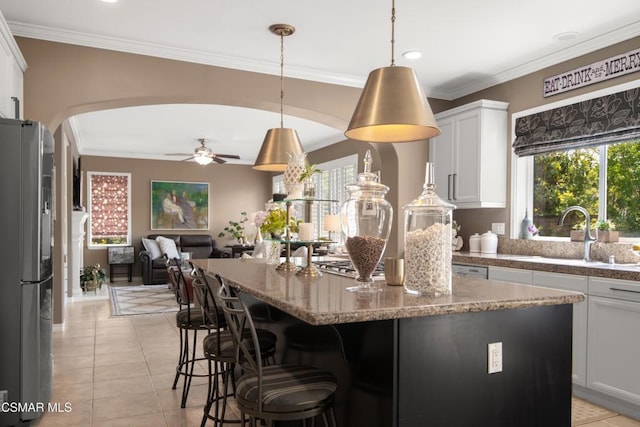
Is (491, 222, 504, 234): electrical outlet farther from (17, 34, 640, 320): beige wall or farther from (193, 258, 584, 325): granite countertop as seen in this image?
(193, 258, 584, 325): granite countertop

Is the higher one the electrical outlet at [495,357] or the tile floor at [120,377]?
the electrical outlet at [495,357]

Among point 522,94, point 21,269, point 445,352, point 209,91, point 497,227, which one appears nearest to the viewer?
point 445,352

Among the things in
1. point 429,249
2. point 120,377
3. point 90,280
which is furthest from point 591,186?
point 90,280

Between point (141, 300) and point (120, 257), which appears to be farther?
point (120, 257)

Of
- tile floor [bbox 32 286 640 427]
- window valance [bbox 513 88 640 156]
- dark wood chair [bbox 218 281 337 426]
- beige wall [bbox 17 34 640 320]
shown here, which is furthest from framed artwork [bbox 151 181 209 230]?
dark wood chair [bbox 218 281 337 426]

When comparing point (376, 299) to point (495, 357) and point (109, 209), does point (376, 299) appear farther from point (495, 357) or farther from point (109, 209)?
point (109, 209)

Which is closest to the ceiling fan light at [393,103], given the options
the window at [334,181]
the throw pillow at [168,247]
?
the window at [334,181]

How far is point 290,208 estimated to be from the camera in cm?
291

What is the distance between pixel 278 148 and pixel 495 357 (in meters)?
2.03

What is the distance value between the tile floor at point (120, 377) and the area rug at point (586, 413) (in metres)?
0.05

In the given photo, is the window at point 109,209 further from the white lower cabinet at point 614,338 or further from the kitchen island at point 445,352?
the white lower cabinet at point 614,338

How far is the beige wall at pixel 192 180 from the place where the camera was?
10398 millimetres

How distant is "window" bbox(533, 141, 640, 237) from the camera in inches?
154

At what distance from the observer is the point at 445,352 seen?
1794 millimetres
